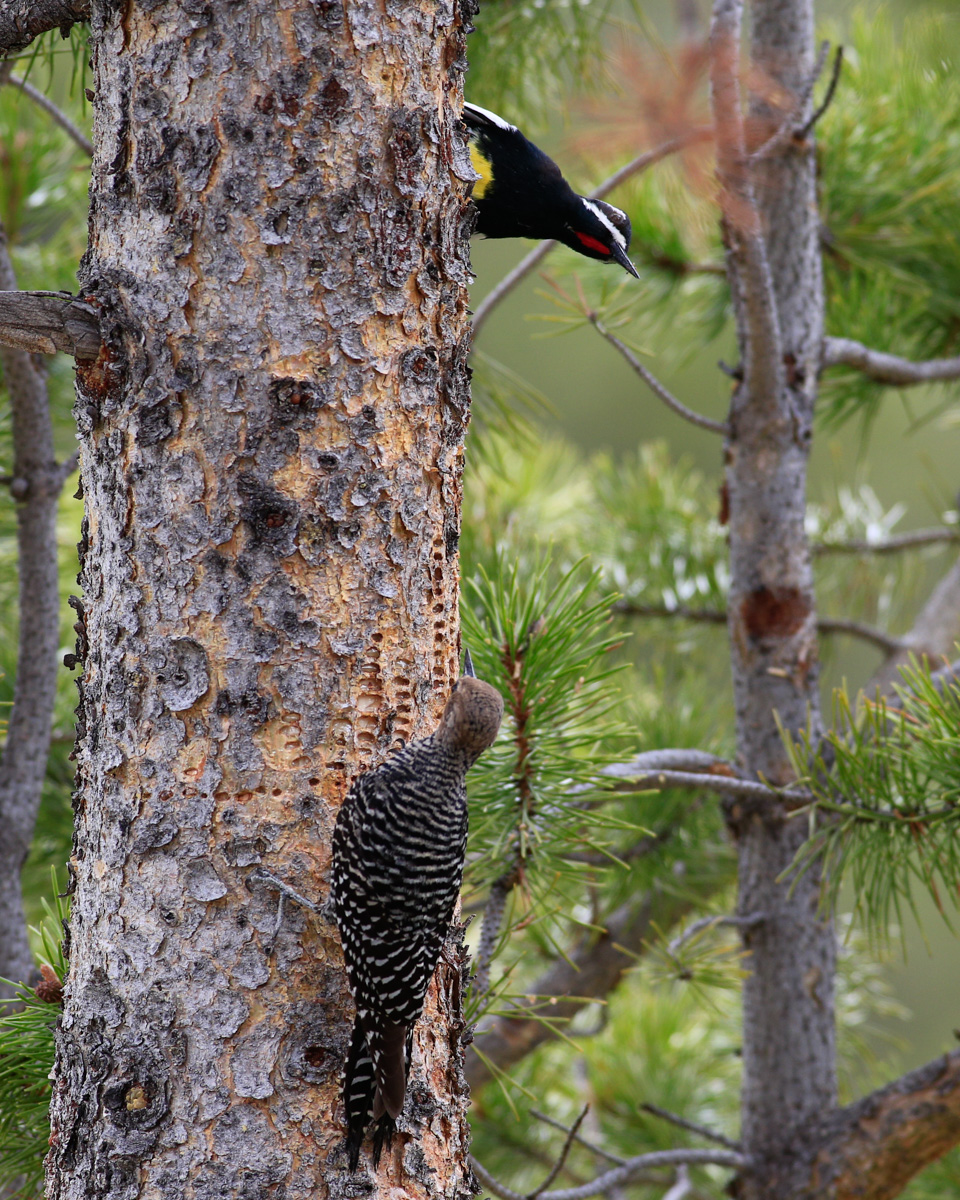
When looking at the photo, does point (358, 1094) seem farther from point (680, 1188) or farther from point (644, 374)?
point (680, 1188)

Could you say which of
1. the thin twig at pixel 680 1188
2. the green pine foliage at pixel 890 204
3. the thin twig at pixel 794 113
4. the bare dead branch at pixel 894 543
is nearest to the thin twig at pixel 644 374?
the thin twig at pixel 794 113

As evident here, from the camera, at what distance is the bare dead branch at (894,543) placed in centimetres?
244

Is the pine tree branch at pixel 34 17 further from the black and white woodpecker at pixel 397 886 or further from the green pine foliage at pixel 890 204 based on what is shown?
the green pine foliage at pixel 890 204

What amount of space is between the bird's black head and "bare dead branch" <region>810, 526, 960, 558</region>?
2.80 feet

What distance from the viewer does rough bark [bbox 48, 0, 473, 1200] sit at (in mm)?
931

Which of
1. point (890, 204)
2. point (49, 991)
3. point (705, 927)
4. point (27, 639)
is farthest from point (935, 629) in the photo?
point (49, 991)

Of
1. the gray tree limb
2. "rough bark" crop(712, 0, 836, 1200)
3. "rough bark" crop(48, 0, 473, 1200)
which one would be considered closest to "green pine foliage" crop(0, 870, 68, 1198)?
"rough bark" crop(48, 0, 473, 1200)

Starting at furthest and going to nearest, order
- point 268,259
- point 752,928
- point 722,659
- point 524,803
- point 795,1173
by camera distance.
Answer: point 722,659 → point 752,928 → point 795,1173 → point 524,803 → point 268,259

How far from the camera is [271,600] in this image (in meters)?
0.97

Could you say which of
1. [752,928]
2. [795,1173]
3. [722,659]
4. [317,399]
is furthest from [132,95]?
[722,659]

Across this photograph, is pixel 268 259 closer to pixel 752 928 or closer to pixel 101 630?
pixel 101 630

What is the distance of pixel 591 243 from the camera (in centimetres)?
210

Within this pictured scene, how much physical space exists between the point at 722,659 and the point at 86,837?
2.01 m

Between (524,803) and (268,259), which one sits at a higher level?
(268,259)
